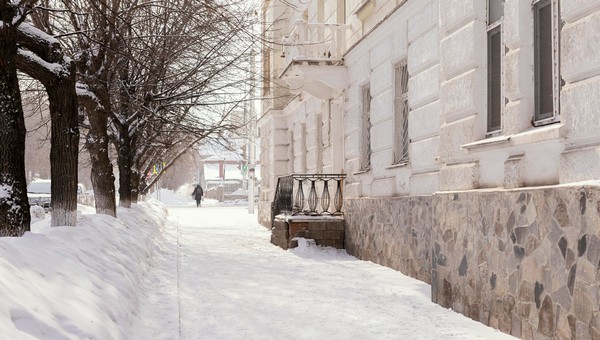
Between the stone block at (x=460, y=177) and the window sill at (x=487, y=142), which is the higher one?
the window sill at (x=487, y=142)

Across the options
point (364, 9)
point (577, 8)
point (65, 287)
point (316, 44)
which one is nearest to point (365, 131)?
point (364, 9)

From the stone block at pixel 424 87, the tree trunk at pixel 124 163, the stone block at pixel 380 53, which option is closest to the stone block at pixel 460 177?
the stone block at pixel 424 87

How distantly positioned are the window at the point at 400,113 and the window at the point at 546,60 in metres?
4.25

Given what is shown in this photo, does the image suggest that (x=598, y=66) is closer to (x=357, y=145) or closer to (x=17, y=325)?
(x=17, y=325)

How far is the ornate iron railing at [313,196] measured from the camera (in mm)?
13187

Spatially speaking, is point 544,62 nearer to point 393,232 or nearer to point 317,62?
point 393,232

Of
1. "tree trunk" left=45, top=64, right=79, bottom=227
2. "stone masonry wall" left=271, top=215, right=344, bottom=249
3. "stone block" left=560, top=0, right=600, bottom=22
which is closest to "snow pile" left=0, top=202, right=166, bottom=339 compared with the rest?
"tree trunk" left=45, top=64, right=79, bottom=227

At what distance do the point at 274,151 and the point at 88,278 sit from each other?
49.9ft

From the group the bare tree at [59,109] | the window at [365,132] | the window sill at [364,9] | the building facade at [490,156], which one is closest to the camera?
the building facade at [490,156]

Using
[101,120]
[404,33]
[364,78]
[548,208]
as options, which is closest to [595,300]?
[548,208]

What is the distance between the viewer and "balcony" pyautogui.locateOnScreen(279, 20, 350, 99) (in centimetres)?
1282

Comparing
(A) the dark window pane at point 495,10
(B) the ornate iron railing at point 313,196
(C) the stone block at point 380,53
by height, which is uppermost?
(C) the stone block at point 380,53

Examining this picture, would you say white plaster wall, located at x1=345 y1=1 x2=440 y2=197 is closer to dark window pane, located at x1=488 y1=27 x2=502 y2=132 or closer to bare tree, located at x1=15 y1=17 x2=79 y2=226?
dark window pane, located at x1=488 y1=27 x2=502 y2=132

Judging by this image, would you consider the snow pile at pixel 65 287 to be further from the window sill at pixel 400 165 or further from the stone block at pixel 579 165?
the window sill at pixel 400 165
